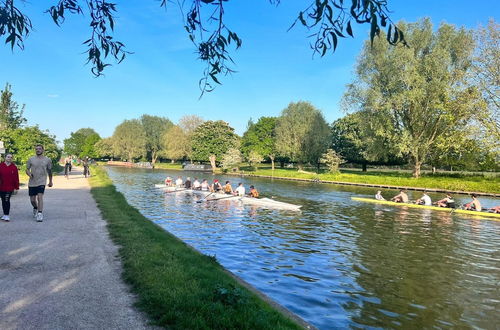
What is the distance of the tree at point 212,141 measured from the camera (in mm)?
94000

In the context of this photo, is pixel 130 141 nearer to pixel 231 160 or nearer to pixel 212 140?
pixel 212 140

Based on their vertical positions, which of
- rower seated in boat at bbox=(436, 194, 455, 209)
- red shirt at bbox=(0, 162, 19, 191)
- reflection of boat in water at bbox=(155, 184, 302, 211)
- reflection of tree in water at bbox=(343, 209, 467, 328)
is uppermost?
red shirt at bbox=(0, 162, 19, 191)

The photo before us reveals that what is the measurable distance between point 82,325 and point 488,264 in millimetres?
14402

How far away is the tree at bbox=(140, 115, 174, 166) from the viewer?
383ft

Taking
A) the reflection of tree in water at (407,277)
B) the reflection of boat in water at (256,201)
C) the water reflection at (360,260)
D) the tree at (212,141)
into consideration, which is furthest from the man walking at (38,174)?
the tree at (212,141)

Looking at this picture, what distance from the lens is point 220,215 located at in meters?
23.1

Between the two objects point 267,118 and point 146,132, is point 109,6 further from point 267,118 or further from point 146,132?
point 146,132

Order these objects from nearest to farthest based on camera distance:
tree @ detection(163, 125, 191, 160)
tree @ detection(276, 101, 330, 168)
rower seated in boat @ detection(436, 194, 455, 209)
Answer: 1. rower seated in boat @ detection(436, 194, 455, 209)
2. tree @ detection(276, 101, 330, 168)
3. tree @ detection(163, 125, 191, 160)

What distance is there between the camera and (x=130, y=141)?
113188mm

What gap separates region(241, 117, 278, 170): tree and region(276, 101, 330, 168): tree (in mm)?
12020

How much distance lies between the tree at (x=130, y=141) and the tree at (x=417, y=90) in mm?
78555

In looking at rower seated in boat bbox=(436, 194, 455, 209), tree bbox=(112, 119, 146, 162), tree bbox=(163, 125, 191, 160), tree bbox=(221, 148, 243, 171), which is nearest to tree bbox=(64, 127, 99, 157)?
tree bbox=(112, 119, 146, 162)

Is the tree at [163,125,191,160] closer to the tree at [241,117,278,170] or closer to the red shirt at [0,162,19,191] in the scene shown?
the tree at [241,117,278,170]

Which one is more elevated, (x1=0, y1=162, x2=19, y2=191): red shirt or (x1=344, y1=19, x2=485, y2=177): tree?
(x1=344, y1=19, x2=485, y2=177): tree
